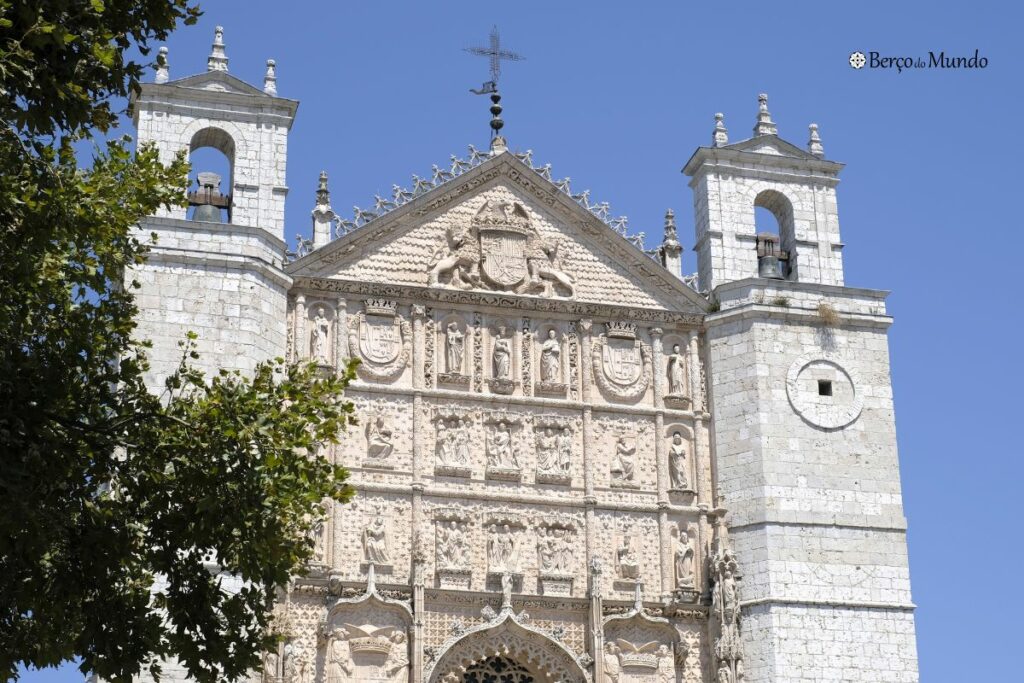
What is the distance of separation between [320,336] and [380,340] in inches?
27.5

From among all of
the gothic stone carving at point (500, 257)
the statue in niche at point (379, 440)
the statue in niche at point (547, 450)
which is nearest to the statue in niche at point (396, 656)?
the statue in niche at point (379, 440)

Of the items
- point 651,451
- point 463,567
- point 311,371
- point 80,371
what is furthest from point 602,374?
point 80,371

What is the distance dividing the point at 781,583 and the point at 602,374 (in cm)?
322

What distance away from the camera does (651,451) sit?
69.9ft

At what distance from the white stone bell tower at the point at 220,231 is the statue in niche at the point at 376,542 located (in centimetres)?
221

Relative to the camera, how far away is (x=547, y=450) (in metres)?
21.0

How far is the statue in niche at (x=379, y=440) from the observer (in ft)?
66.9

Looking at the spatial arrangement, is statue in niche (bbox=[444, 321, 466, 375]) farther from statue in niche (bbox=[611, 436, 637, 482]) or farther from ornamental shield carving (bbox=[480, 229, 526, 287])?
statue in niche (bbox=[611, 436, 637, 482])

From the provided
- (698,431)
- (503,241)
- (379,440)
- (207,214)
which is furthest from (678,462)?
(207,214)

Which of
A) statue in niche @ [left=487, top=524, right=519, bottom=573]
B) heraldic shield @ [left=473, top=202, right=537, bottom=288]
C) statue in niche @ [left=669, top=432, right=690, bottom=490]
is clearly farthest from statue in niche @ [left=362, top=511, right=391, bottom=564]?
statue in niche @ [left=669, top=432, right=690, bottom=490]

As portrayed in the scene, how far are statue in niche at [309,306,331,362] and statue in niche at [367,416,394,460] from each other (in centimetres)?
94

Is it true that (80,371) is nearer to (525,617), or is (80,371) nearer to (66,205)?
(66,205)

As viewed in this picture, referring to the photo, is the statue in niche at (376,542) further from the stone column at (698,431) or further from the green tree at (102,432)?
the green tree at (102,432)

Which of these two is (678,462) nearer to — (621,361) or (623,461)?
(623,461)
